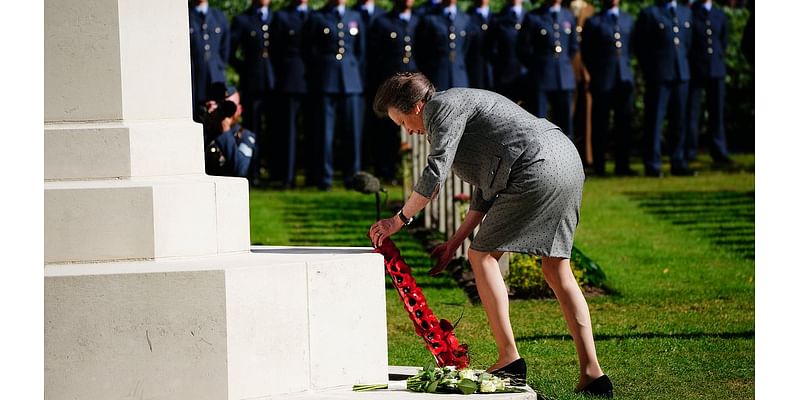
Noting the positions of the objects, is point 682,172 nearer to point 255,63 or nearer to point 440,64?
point 440,64

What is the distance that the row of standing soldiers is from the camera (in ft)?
57.7

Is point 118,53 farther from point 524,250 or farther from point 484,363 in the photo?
point 484,363

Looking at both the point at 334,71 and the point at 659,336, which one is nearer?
the point at 659,336

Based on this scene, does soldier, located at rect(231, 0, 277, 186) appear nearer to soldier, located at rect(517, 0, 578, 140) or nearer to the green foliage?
soldier, located at rect(517, 0, 578, 140)

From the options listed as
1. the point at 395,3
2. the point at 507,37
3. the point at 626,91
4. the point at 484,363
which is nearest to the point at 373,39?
the point at 395,3

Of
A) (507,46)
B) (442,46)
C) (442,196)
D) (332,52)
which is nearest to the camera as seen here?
(442,196)

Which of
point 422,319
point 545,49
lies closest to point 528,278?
point 422,319

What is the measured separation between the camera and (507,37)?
1833 cm

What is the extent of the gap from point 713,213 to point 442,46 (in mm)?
4560

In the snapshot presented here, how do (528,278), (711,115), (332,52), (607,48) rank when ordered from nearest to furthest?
(528,278) → (332,52) → (607,48) → (711,115)

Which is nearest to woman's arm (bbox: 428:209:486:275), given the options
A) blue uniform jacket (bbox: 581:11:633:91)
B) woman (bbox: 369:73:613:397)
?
woman (bbox: 369:73:613:397)

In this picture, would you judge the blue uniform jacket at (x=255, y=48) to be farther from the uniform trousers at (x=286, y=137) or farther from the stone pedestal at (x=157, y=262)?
the stone pedestal at (x=157, y=262)

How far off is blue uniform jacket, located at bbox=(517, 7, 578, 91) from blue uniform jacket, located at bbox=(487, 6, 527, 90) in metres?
0.12

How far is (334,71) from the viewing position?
1756 centimetres
